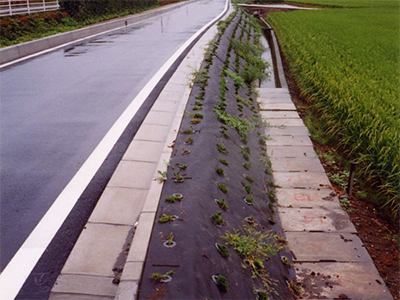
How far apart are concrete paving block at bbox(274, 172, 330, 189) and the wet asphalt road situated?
7.76 feet

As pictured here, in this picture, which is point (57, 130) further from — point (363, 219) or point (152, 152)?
point (363, 219)

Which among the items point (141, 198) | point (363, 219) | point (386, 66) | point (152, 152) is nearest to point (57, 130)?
point (152, 152)

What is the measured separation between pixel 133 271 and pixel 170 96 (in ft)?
13.9

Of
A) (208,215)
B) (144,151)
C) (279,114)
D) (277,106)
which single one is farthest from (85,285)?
(277,106)

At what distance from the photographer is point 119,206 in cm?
344

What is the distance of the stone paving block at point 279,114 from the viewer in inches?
293

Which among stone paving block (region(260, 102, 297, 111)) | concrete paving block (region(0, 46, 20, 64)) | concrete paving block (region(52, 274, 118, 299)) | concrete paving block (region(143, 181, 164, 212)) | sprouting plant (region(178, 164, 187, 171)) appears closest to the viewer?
concrete paving block (region(52, 274, 118, 299))

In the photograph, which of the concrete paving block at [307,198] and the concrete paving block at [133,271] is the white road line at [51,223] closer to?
the concrete paving block at [133,271]

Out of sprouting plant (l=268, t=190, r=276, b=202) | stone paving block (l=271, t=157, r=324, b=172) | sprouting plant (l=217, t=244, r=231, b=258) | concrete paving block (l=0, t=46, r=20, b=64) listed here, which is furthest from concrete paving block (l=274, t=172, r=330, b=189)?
concrete paving block (l=0, t=46, r=20, b=64)

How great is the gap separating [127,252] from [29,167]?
193cm

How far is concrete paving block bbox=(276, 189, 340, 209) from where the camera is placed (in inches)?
179

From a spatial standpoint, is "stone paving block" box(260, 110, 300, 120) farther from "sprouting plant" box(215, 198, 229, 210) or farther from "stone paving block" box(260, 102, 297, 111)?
"sprouting plant" box(215, 198, 229, 210)

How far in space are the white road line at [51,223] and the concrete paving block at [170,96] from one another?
3.38ft

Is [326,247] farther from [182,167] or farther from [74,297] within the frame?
[74,297]
